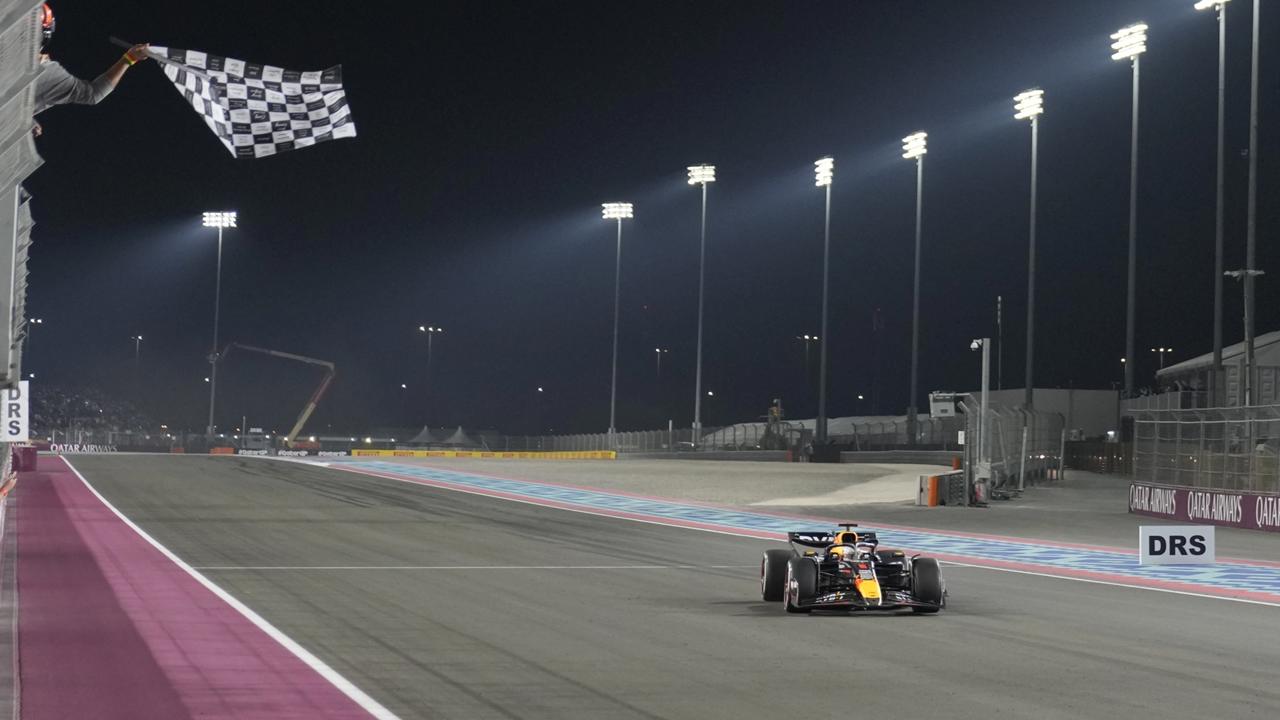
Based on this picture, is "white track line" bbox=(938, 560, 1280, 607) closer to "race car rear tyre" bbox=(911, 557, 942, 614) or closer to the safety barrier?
"race car rear tyre" bbox=(911, 557, 942, 614)

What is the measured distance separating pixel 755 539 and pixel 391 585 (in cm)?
958

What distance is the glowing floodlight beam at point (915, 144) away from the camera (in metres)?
56.0

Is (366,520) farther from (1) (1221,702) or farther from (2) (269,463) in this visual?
(2) (269,463)

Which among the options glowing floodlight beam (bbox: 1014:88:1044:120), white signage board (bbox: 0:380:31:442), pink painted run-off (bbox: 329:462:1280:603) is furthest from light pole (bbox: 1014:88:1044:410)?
white signage board (bbox: 0:380:31:442)

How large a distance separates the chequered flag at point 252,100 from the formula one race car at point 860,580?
18.3 feet

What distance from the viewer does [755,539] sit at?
22.8 metres

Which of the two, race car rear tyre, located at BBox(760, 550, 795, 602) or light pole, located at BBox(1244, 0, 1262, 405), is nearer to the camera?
race car rear tyre, located at BBox(760, 550, 795, 602)

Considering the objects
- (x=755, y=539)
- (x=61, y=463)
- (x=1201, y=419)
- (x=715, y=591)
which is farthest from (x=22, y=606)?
(x=61, y=463)

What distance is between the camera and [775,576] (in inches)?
527

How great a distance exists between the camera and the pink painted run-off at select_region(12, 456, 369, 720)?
7625mm

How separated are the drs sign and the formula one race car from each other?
712cm

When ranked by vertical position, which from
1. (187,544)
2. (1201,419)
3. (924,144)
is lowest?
(187,544)

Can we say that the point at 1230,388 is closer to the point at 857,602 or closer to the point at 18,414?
the point at 857,602

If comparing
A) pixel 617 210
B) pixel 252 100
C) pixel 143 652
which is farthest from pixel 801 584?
pixel 617 210
